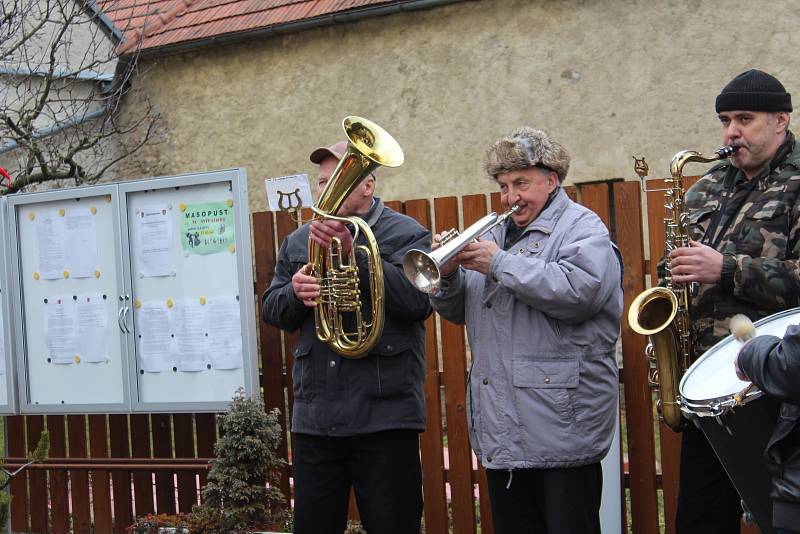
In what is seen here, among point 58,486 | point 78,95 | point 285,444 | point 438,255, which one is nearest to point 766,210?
point 438,255

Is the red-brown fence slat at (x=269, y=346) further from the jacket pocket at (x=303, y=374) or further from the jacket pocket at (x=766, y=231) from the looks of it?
the jacket pocket at (x=766, y=231)

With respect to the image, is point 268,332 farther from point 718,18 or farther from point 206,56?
point 206,56

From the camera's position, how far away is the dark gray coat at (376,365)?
4.34 meters

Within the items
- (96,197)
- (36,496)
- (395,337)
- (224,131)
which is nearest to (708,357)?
(395,337)

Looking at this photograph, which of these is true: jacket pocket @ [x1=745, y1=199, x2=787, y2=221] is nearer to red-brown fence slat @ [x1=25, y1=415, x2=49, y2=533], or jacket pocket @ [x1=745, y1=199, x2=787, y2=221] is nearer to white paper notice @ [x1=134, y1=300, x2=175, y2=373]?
white paper notice @ [x1=134, y1=300, x2=175, y2=373]

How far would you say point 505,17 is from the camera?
11570mm

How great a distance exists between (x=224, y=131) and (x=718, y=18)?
6325 millimetres

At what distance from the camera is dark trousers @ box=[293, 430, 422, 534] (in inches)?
171

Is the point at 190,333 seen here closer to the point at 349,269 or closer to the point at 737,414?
the point at 349,269

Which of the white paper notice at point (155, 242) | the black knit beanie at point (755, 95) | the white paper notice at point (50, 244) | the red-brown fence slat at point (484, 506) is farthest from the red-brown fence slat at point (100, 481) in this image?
the black knit beanie at point (755, 95)

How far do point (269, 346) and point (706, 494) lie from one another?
3.10m

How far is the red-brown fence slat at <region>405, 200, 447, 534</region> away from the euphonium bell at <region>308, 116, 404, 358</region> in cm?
153

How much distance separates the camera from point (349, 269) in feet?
14.3

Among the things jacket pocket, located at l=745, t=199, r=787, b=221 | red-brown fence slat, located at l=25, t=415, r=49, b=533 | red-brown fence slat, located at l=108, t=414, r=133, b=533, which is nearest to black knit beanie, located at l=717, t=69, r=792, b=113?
jacket pocket, located at l=745, t=199, r=787, b=221
